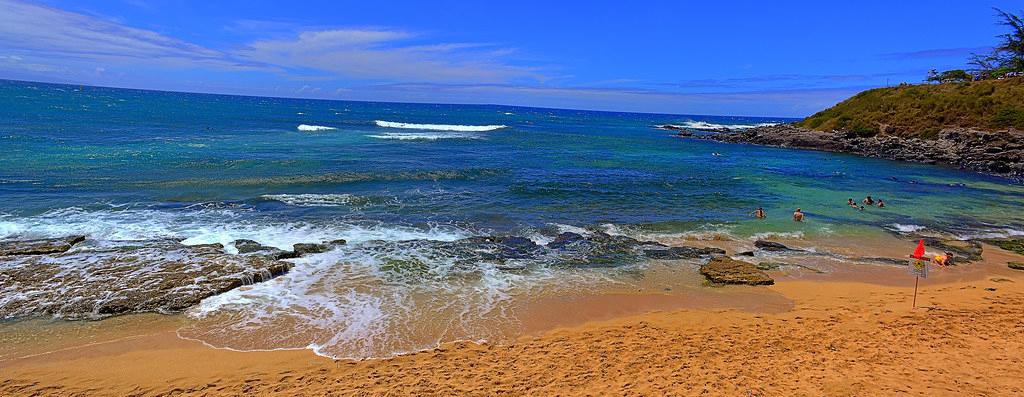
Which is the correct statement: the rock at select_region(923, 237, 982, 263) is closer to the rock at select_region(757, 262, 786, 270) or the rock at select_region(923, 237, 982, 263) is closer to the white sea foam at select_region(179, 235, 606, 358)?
the rock at select_region(757, 262, 786, 270)

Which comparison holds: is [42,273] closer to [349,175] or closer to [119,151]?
[349,175]

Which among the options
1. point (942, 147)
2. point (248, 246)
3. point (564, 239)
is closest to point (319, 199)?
point (248, 246)

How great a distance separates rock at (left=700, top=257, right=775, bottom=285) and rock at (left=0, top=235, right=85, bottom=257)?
14996mm

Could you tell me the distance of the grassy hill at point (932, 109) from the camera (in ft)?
139

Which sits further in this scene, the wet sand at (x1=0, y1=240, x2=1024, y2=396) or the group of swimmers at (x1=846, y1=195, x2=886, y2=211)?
the group of swimmers at (x1=846, y1=195, x2=886, y2=211)

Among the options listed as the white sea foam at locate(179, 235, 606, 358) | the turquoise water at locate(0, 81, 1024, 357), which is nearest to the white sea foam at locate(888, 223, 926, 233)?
the turquoise water at locate(0, 81, 1024, 357)

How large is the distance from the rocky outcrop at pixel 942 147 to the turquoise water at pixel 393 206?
9.43 ft

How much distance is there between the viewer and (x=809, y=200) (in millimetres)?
23359

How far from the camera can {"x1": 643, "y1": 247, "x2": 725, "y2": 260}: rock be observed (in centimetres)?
1362

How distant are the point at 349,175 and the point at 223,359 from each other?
18.0 metres

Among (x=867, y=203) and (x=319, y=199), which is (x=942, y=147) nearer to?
(x=867, y=203)

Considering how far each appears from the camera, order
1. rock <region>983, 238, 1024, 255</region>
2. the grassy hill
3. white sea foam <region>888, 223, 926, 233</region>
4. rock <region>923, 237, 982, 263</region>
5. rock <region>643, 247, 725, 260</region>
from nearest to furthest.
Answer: rock <region>643, 247, 725, 260</region> → rock <region>923, 237, 982, 263</region> → rock <region>983, 238, 1024, 255</region> → white sea foam <region>888, 223, 926, 233</region> → the grassy hill

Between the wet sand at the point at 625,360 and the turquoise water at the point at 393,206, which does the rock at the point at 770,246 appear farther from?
the wet sand at the point at 625,360

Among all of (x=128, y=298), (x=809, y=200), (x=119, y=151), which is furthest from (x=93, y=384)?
(x=119, y=151)
